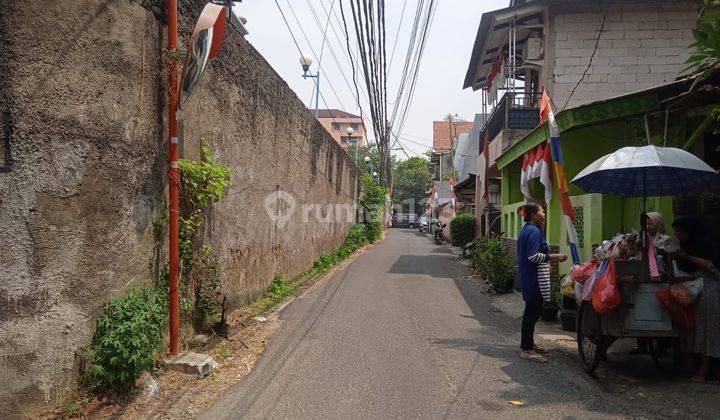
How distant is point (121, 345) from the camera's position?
391cm

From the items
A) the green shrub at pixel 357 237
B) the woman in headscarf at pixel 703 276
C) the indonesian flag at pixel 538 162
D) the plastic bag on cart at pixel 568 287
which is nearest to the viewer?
the woman in headscarf at pixel 703 276

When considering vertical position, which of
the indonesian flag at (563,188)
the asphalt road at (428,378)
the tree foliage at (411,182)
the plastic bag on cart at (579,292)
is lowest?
the asphalt road at (428,378)

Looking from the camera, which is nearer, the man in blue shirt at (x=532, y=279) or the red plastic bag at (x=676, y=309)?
the red plastic bag at (x=676, y=309)

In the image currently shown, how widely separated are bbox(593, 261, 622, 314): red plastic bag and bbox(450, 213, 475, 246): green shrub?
16.2m

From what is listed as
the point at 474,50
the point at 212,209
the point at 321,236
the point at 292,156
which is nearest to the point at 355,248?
the point at 321,236

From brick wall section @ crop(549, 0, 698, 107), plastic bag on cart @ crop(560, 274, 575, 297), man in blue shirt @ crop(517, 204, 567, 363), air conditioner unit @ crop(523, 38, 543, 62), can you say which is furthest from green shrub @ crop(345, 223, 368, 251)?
man in blue shirt @ crop(517, 204, 567, 363)

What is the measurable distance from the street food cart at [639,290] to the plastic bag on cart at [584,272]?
0.23 metres

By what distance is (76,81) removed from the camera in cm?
390

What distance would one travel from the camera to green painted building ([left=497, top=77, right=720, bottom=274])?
605 cm

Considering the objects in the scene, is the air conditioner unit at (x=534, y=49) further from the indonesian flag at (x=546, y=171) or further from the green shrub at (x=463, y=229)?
the green shrub at (x=463, y=229)

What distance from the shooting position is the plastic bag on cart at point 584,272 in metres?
4.99

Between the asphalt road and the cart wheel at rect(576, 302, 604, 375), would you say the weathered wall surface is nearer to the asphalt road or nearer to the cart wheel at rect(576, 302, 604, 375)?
the asphalt road

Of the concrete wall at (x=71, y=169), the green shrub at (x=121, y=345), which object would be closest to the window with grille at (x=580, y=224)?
the concrete wall at (x=71, y=169)

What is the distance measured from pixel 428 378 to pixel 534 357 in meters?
1.33
